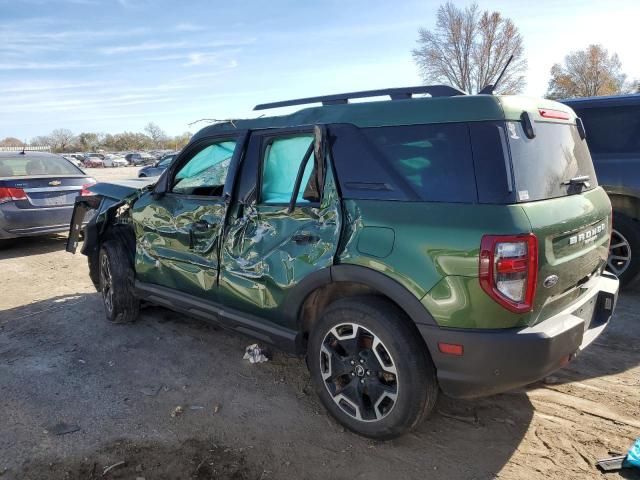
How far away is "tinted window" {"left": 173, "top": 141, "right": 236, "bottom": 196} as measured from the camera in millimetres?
3893

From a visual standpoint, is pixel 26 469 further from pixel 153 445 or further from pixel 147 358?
pixel 147 358

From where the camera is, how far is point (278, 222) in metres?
3.23

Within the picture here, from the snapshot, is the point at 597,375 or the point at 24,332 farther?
the point at 24,332

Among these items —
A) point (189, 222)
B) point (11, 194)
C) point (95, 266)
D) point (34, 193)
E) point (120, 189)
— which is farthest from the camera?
point (34, 193)

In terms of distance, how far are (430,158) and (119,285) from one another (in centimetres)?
333

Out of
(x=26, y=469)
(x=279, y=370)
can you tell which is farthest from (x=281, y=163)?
(x=26, y=469)

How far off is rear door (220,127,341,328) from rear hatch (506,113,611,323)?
3.41ft

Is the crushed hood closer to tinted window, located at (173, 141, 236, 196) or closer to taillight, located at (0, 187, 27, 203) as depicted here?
tinted window, located at (173, 141, 236, 196)

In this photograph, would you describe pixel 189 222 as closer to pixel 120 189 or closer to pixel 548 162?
→ pixel 120 189

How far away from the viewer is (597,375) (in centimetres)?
361

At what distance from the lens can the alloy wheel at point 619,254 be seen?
16.8 feet

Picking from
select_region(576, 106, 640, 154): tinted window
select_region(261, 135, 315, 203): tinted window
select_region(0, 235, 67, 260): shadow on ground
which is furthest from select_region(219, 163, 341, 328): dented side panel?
select_region(0, 235, 67, 260): shadow on ground

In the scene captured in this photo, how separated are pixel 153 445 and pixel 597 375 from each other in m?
3.08

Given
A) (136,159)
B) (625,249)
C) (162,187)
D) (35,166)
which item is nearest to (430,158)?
(162,187)
